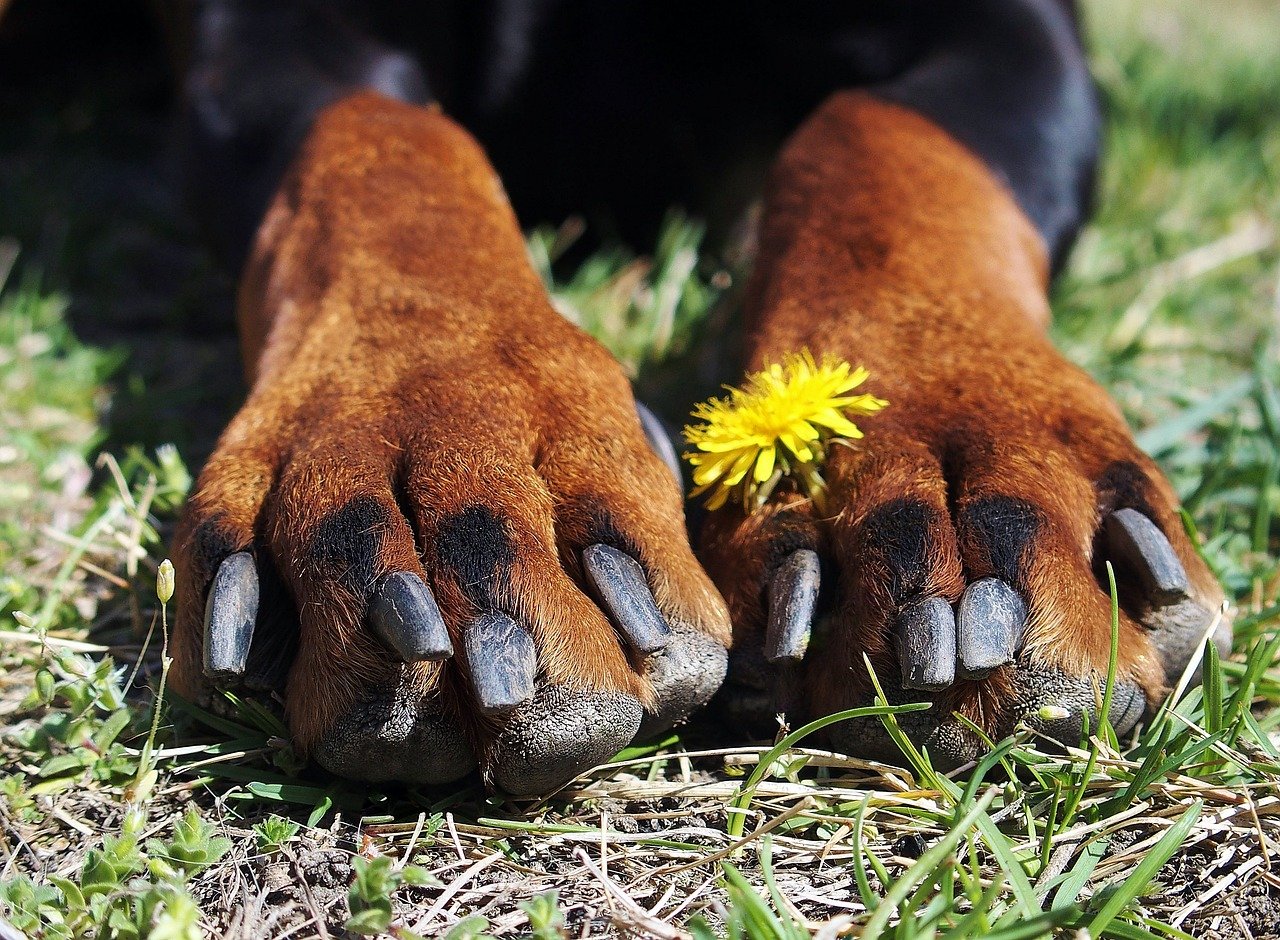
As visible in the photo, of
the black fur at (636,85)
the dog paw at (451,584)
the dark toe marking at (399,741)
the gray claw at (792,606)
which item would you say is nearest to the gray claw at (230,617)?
the dog paw at (451,584)

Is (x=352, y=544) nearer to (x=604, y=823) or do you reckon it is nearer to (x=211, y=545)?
(x=211, y=545)

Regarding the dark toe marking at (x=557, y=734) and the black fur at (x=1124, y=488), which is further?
the black fur at (x=1124, y=488)

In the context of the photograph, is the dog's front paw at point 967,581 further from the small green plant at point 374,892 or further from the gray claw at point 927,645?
the small green plant at point 374,892

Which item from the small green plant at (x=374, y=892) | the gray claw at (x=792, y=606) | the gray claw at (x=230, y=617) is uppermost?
the gray claw at (x=792, y=606)

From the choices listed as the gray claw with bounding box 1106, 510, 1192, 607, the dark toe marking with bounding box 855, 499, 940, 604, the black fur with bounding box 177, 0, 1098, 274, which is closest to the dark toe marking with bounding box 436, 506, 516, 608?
the dark toe marking with bounding box 855, 499, 940, 604

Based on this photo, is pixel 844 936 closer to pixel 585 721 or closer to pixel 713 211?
pixel 585 721

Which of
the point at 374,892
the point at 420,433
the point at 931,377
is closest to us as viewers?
the point at 374,892

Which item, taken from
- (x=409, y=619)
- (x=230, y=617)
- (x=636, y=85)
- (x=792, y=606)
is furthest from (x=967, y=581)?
(x=636, y=85)

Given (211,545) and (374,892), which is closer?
(374,892)
